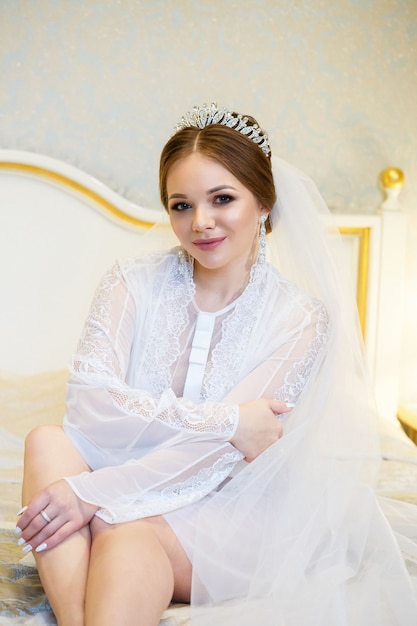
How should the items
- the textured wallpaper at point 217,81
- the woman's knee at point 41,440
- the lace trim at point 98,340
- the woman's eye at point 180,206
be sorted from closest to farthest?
the woman's knee at point 41,440
the lace trim at point 98,340
the woman's eye at point 180,206
the textured wallpaper at point 217,81

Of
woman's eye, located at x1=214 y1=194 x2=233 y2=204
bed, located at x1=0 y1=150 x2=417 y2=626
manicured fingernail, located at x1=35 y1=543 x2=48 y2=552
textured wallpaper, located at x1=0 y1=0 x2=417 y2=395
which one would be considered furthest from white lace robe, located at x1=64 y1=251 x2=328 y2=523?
textured wallpaper, located at x1=0 y1=0 x2=417 y2=395

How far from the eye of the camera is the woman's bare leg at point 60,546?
1.28 m

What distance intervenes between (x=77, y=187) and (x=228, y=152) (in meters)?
1.29

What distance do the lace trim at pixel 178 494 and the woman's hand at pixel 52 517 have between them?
5cm

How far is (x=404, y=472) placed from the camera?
2301 mm

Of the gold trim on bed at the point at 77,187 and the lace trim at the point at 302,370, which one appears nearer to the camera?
the lace trim at the point at 302,370

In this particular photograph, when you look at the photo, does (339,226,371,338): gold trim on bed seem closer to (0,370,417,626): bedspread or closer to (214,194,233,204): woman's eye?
(0,370,417,626): bedspread

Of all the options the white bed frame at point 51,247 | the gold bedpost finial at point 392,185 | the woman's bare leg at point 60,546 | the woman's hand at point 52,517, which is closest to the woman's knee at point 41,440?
the woman's bare leg at point 60,546

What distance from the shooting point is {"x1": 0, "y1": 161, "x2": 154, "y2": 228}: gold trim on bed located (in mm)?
2850

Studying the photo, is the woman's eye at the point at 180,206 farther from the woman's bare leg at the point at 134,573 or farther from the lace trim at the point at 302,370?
the woman's bare leg at the point at 134,573

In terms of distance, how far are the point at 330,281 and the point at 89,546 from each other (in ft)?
2.99

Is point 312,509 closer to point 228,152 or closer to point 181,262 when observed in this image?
point 181,262

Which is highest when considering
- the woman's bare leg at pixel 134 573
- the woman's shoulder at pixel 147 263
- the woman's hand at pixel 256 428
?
the woman's shoulder at pixel 147 263

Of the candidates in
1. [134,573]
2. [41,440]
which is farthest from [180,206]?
[134,573]
